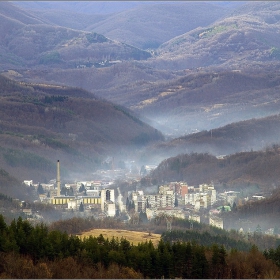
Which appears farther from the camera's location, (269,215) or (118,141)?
(118,141)

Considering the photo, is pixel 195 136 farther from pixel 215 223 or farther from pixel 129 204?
pixel 215 223

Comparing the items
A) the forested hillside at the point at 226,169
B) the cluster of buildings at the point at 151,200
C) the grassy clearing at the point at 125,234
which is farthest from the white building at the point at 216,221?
the forested hillside at the point at 226,169

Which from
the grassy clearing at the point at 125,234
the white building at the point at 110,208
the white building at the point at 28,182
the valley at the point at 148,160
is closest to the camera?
the grassy clearing at the point at 125,234

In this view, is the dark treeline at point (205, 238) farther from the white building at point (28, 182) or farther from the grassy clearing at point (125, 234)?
the white building at point (28, 182)

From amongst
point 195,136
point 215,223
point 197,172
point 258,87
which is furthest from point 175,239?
point 258,87

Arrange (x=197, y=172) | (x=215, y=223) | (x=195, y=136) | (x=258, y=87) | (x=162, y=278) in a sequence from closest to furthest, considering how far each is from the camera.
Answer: (x=162, y=278) < (x=215, y=223) < (x=197, y=172) < (x=195, y=136) < (x=258, y=87)

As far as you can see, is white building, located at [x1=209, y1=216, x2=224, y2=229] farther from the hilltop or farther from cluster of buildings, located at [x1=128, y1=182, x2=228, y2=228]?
the hilltop
